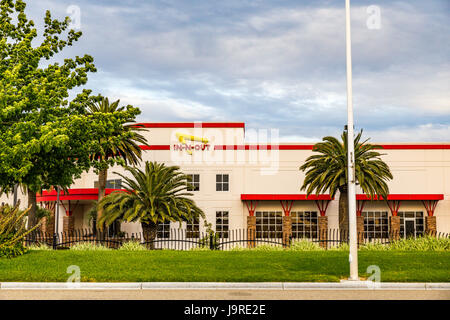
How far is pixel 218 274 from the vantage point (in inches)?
569

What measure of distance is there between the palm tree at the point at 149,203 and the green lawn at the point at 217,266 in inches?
352

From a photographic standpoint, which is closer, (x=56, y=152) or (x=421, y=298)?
(x=421, y=298)

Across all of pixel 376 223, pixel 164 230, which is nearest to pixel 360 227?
pixel 376 223

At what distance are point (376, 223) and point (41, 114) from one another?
2748 cm

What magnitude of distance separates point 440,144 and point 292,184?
1184 cm

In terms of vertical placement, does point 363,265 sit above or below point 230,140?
below

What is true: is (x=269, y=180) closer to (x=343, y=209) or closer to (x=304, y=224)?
(x=304, y=224)

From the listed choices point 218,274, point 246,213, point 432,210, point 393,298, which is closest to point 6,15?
point 218,274

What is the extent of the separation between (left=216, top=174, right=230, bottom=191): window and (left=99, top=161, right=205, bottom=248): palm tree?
8.65 meters

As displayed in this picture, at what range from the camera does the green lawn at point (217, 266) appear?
14.0 m

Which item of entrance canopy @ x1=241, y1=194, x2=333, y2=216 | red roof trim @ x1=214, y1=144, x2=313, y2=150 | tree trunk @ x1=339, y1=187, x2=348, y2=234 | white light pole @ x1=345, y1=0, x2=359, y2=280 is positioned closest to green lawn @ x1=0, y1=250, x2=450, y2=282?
white light pole @ x1=345, y1=0, x2=359, y2=280

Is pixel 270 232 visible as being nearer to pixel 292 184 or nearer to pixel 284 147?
pixel 292 184

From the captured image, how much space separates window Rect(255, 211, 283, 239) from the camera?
38656 mm
